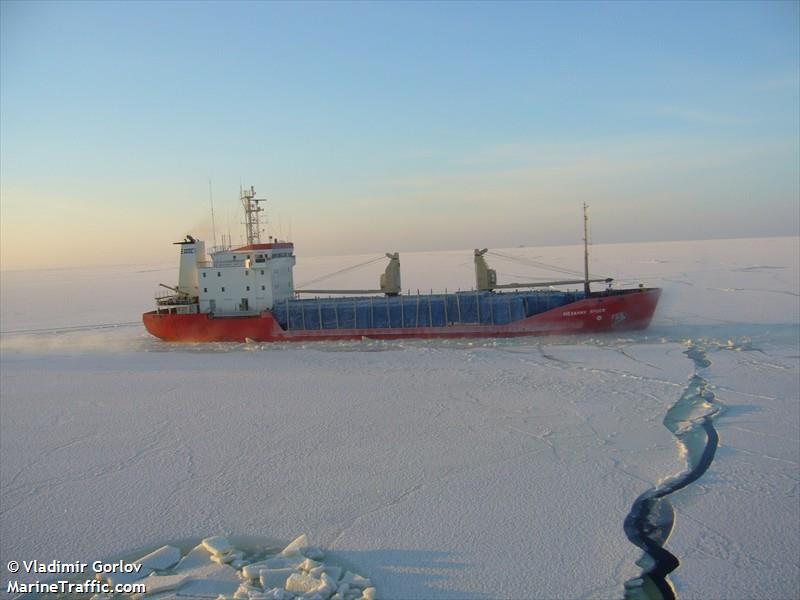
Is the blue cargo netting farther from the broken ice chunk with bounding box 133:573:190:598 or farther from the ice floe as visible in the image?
the broken ice chunk with bounding box 133:573:190:598

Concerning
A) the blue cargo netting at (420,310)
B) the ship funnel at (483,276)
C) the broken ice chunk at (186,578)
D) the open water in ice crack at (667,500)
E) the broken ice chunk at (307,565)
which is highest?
the ship funnel at (483,276)

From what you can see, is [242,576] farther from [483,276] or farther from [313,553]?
[483,276]

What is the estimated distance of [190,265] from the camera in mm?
22875

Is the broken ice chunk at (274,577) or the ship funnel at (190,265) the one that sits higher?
the ship funnel at (190,265)

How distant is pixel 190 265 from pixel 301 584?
1999 cm

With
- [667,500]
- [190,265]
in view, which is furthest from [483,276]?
[667,500]

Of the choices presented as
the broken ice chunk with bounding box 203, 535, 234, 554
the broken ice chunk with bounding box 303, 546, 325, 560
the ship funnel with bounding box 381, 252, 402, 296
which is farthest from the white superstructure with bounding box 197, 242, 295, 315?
the broken ice chunk with bounding box 303, 546, 325, 560

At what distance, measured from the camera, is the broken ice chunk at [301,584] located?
4.84 m

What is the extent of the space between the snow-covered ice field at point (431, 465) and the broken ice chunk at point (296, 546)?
8.7 inches

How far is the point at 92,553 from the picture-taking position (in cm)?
561

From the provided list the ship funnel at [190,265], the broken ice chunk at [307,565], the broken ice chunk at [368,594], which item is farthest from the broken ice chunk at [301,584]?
the ship funnel at [190,265]

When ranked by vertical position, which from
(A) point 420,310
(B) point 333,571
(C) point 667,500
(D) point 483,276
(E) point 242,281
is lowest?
(C) point 667,500

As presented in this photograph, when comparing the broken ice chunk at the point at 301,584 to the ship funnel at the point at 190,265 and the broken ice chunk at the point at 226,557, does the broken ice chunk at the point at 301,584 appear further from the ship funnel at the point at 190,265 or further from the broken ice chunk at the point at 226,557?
the ship funnel at the point at 190,265

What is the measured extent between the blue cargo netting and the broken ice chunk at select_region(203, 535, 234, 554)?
581 inches
